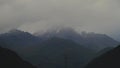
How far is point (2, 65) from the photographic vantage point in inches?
6777

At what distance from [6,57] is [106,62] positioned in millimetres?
69708

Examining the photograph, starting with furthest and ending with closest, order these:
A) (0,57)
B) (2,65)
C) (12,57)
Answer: (12,57)
(0,57)
(2,65)

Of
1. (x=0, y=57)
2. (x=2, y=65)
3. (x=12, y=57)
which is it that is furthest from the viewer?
(x=12, y=57)

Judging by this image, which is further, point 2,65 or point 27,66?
point 27,66

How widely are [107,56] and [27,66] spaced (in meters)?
58.3

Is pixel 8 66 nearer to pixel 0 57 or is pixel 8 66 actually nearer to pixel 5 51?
pixel 0 57

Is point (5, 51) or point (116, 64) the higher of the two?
point (5, 51)

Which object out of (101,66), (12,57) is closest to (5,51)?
(12,57)

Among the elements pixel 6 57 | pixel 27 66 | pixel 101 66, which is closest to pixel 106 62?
pixel 101 66

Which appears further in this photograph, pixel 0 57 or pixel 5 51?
pixel 5 51

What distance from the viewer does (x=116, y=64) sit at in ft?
586

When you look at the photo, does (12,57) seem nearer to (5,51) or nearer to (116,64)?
(5,51)

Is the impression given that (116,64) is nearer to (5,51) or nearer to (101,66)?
(101,66)

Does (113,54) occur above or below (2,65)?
above
